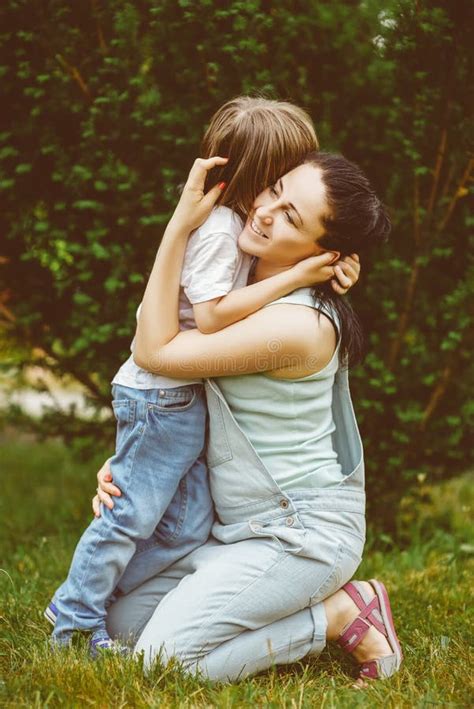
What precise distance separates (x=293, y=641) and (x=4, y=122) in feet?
7.48

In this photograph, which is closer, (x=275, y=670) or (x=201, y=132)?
(x=275, y=670)

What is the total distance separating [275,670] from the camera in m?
2.41

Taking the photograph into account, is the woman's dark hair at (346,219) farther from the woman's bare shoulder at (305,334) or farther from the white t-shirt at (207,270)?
the white t-shirt at (207,270)

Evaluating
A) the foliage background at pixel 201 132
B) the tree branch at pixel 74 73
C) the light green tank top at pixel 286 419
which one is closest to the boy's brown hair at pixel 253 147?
the light green tank top at pixel 286 419

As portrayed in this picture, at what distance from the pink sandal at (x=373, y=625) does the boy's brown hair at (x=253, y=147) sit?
4.05ft

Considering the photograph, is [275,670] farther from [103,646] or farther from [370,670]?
[103,646]

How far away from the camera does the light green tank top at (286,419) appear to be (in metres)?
2.54

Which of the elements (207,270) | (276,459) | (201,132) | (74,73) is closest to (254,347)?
(207,270)

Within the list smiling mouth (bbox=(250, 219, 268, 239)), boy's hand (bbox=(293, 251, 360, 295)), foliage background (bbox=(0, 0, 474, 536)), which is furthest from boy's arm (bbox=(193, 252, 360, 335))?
foliage background (bbox=(0, 0, 474, 536))

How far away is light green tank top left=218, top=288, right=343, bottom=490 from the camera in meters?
2.54

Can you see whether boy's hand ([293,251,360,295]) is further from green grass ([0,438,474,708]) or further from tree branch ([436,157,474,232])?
green grass ([0,438,474,708])

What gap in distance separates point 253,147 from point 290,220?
26 cm

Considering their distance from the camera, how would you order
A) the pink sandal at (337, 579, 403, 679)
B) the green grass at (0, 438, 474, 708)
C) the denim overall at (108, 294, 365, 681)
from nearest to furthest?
the green grass at (0, 438, 474, 708) < the denim overall at (108, 294, 365, 681) < the pink sandal at (337, 579, 403, 679)

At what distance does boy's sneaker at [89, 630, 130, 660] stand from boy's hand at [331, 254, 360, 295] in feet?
4.08
